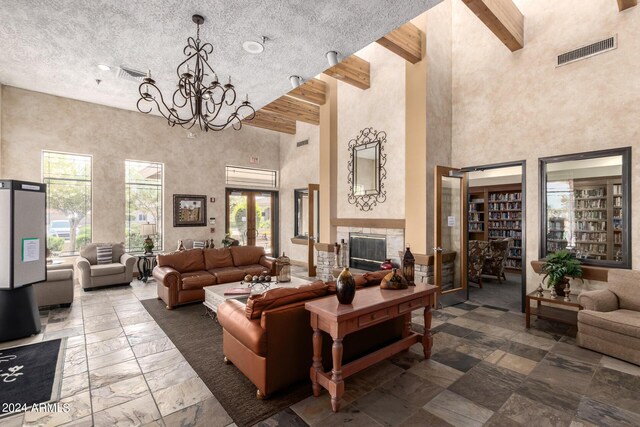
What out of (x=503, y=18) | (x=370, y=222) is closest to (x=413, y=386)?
(x=370, y=222)

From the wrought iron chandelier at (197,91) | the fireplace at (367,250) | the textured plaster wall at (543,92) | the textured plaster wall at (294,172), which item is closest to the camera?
the wrought iron chandelier at (197,91)

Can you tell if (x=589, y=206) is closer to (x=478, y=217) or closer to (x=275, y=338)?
(x=275, y=338)

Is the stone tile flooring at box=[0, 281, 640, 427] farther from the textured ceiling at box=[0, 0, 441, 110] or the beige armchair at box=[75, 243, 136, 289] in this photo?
the textured ceiling at box=[0, 0, 441, 110]

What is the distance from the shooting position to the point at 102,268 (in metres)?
5.76

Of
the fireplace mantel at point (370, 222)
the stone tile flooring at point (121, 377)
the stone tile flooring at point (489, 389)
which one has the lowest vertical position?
the stone tile flooring at point (489, 389)

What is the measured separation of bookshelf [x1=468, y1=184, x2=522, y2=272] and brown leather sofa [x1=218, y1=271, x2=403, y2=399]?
6700 millimetres

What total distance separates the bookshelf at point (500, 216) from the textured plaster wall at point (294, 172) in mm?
4527

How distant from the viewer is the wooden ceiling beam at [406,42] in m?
4.36

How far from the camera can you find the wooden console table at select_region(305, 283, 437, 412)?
2223 mm

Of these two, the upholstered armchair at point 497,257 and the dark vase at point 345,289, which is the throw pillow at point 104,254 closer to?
the dark vase at point 345,289

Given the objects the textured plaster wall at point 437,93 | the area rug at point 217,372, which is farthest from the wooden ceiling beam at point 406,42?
the area rug at point 217,372

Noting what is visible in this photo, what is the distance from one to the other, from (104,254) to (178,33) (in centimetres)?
480

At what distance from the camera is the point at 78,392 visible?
2475 mm

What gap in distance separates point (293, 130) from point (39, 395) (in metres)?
7.66
